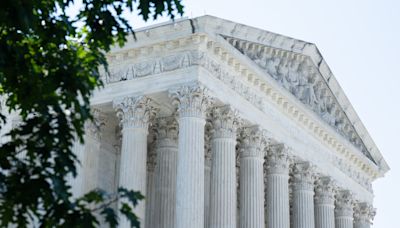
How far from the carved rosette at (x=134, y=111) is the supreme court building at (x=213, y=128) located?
47 mm

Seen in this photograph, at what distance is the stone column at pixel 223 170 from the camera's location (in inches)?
1420

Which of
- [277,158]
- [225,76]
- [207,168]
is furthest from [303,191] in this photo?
[225,76]

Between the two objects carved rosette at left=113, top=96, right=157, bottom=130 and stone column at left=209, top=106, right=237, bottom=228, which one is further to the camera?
carved rosette at left=113, top=96, right=157, bottom=130

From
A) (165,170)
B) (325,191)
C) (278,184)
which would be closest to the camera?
(165,170)

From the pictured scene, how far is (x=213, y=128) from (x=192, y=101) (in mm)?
2910

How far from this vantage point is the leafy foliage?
42.6 ft

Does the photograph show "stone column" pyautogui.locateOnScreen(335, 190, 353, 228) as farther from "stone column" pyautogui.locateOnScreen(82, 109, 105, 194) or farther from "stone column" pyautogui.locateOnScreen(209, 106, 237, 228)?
"stone column" pyautogui.locateOnScreen(82, 109, 105, 194)

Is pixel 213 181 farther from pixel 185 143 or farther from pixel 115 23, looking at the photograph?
pixel 115 23

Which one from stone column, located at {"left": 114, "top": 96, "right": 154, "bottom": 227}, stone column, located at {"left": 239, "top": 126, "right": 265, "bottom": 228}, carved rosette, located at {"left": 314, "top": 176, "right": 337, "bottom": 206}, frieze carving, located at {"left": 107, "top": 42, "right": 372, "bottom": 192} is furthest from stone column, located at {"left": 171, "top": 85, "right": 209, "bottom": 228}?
carved rosette, located at {"left": 314, "top": 176, "right": 337, "bottom": 206}

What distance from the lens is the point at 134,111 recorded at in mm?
37094

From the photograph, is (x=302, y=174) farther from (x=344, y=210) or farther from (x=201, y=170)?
(x=201, y=170)

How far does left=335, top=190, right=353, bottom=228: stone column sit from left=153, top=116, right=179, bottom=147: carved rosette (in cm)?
1604

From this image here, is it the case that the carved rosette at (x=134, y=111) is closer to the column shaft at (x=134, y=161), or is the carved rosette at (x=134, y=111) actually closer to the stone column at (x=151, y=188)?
the column shaft at (x=134, y=161)

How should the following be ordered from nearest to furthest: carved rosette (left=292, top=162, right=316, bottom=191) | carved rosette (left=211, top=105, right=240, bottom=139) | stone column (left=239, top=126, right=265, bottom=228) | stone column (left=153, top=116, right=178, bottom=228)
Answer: carved rosette (left=211, top=105, right=240, bottom=139) → stone column (left=239, top=126, right=265, bottom=228) → stone column (left=153, top=116, right=178, bottom=228) → carved rosette (left=292, top=162, right=316, bottom=191)
